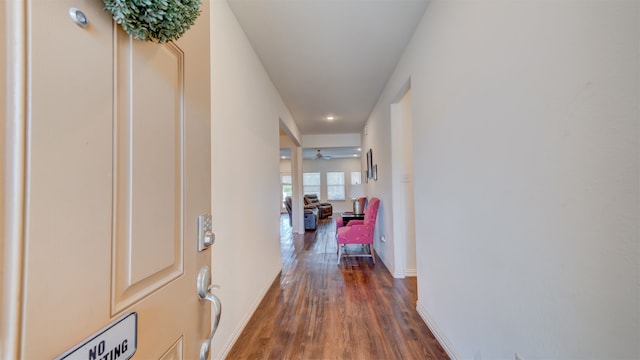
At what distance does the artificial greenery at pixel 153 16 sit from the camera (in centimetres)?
46

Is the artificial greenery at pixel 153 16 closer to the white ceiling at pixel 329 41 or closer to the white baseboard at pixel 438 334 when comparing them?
the white ceiling at pixel 329 41

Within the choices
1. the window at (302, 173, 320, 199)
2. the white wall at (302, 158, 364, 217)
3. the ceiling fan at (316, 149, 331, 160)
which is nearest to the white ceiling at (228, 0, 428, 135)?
the ceiling fan at (316, 149, 331, 160)

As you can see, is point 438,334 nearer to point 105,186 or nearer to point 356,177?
point 105,186

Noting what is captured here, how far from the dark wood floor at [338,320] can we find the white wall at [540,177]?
38 centimetres

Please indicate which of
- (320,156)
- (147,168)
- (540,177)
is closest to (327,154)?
(320,156)

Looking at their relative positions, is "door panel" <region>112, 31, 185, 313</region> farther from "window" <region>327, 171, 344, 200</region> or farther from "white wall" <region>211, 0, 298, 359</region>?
"window" <region>327, 171, 344, 200</region>

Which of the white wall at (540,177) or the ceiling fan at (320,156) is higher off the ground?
the ceiling fan at (320,156)

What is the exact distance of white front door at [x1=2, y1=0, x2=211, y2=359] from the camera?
35 centimetres

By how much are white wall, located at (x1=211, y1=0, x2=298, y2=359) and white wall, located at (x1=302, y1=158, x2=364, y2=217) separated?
7.81 metres

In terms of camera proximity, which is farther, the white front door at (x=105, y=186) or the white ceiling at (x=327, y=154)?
the white ceiling at (x=327, y=154)

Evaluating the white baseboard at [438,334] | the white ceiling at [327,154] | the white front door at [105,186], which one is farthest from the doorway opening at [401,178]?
the white ceiling at [327,154]

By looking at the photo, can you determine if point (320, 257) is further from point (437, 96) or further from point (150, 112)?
point (150, 112)

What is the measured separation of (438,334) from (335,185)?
29.6ft

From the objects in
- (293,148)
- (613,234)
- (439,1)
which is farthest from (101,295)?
(293,148)
